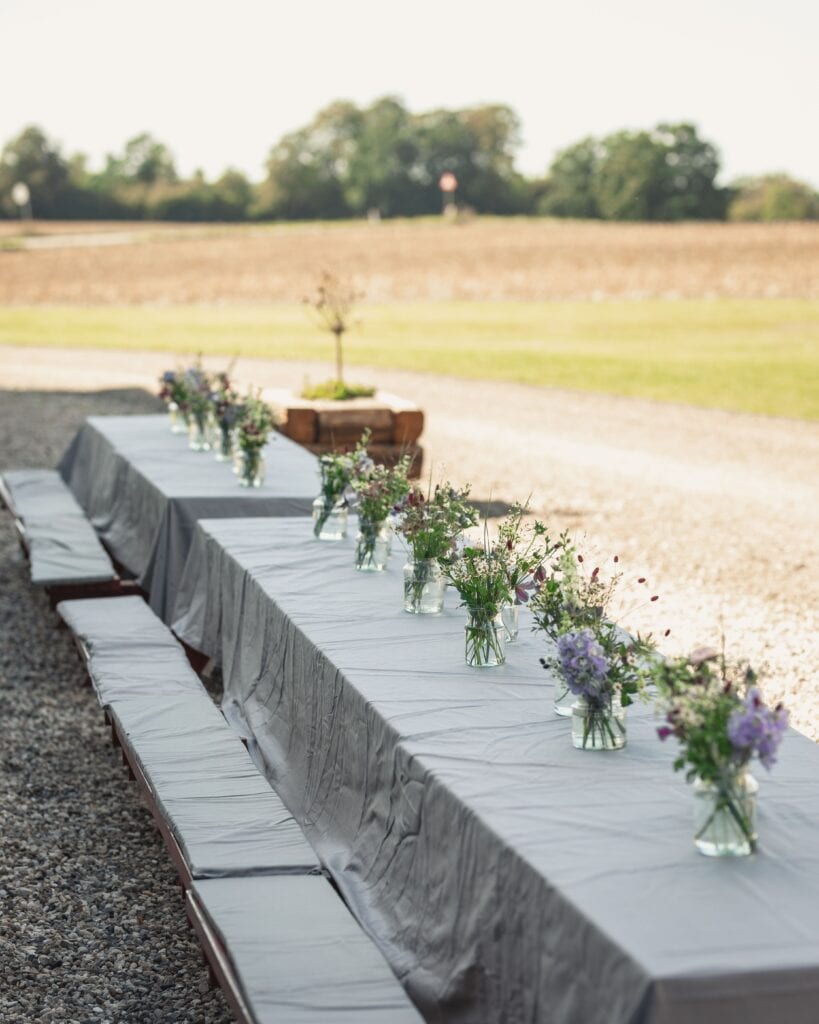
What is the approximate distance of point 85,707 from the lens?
23.4 feet

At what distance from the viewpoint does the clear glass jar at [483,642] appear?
466 cm

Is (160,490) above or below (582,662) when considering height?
below

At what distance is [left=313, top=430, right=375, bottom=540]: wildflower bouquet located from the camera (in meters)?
6.16

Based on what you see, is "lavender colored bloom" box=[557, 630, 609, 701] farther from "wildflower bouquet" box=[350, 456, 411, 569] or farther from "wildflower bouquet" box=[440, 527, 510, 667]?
"wildflower bouquet" box=[350, 456, 411, 569]

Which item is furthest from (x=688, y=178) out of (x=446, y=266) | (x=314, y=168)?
(x=446, y=266)

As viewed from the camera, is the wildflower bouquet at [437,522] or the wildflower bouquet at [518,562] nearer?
the wildflower bouquet at [518,562]

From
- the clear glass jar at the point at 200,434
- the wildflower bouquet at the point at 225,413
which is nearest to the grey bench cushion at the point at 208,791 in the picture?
the wildflower bouquet at the point at 225,413

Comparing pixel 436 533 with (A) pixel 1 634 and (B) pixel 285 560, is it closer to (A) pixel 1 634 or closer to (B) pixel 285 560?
(B) pixel 285 560

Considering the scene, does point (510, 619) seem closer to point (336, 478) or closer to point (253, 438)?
point (336, 478)

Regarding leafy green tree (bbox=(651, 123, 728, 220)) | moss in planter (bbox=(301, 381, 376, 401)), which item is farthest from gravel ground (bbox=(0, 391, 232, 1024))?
leafy green tree (bbox=(651, 123, 728, 220))

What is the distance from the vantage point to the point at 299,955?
3.59 metres

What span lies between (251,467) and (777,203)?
9072 cm

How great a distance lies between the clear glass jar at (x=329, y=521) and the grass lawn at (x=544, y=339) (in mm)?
12982

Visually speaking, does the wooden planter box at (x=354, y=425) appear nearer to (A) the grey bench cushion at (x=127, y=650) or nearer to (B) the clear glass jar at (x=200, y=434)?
(B) the clear glass jar at (x=200, y=434)
